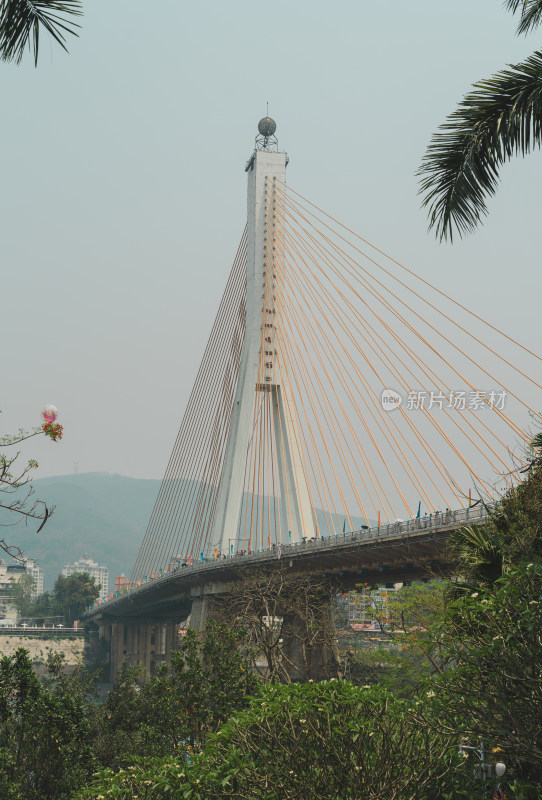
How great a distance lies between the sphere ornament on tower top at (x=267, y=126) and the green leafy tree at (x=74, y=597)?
10413cm

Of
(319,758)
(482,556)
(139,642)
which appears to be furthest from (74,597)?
(319,758)

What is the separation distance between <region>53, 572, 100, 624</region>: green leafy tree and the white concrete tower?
9642 cm

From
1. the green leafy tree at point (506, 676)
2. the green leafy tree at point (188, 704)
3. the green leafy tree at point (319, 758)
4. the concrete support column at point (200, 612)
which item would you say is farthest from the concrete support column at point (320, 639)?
the green leafy tree at point (506, 676)

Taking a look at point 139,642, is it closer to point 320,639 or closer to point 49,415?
point 320,639

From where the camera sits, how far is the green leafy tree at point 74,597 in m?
145

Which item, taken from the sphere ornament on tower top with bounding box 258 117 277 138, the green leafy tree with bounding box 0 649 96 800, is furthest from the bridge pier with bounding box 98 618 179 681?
the green leafy tree with bounding box 0 649 96 800

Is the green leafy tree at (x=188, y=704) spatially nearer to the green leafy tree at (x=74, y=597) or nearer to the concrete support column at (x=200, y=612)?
the concrete support column at (x=200, y=612)

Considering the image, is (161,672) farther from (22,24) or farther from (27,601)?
(27,601)

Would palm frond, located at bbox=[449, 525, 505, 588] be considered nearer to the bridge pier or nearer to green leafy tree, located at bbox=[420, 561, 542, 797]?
green leafy tree, located at bbox=[420, 561, 542, 797]

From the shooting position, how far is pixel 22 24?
304 inches

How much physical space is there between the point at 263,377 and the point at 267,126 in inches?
654

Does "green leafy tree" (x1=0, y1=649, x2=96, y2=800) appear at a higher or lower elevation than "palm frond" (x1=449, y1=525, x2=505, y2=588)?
lower

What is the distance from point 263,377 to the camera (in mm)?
51781

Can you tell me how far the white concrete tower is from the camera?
4956cm
